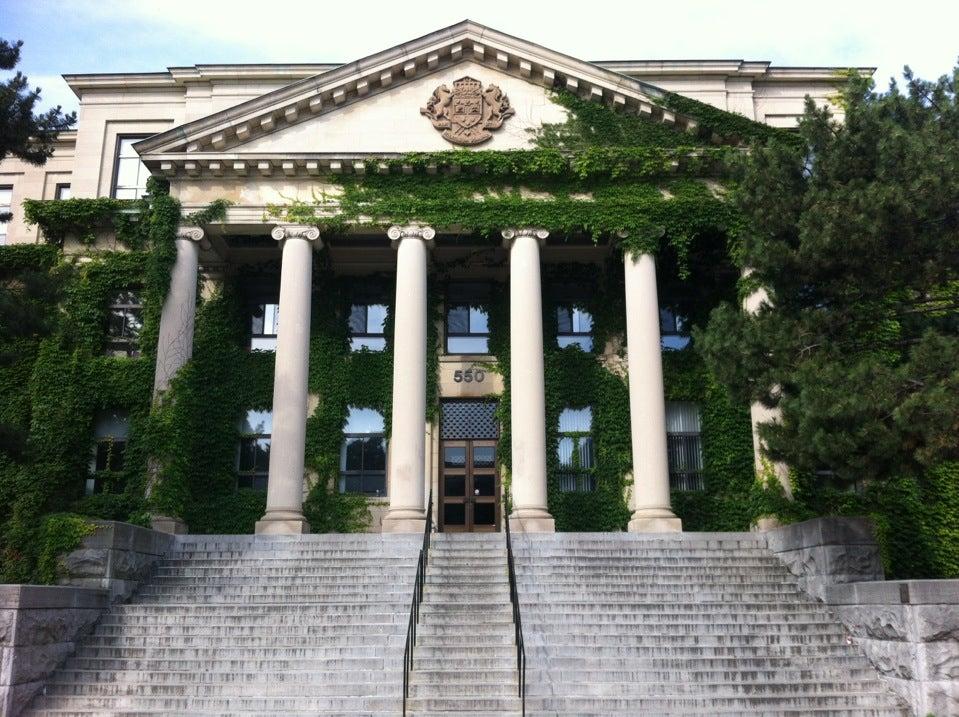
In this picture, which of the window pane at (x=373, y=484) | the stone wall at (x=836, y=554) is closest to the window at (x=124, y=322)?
the window pane at (x=373, y=484)

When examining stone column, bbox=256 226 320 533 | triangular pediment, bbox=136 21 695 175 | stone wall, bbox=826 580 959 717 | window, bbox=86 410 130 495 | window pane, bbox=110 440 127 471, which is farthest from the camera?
window pane, bbox=110 440 127 471

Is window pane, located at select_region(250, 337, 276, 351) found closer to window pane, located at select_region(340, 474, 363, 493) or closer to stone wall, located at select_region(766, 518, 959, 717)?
window pane, located at select_region(340, 474, 363, 493)

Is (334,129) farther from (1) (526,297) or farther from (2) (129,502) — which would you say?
(2) (129,502)

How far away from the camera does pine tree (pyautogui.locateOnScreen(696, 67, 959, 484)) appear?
42.4ft

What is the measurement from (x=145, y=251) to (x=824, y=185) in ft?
57.7

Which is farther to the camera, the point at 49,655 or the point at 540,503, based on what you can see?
the point at 540,503

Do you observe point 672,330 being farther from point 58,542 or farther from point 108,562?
point 58,542

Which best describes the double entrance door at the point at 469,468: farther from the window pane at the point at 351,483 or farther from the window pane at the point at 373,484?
the window pane at the point at 351,483

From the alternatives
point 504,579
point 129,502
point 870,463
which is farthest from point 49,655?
point 870,463

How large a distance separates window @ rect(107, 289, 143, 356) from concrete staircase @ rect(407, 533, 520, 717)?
39.3ft

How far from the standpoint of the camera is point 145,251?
24.5 m

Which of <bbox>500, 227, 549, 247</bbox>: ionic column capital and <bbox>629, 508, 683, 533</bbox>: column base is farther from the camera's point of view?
<bbox>500, 227, 549, 247</bbox>: ionic column capital

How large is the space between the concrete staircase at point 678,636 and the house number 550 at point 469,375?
8163 mm

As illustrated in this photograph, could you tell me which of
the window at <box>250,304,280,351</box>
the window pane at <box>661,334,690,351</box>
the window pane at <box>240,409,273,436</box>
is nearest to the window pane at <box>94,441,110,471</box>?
the window pane at <box>240,409,273,436</box>
